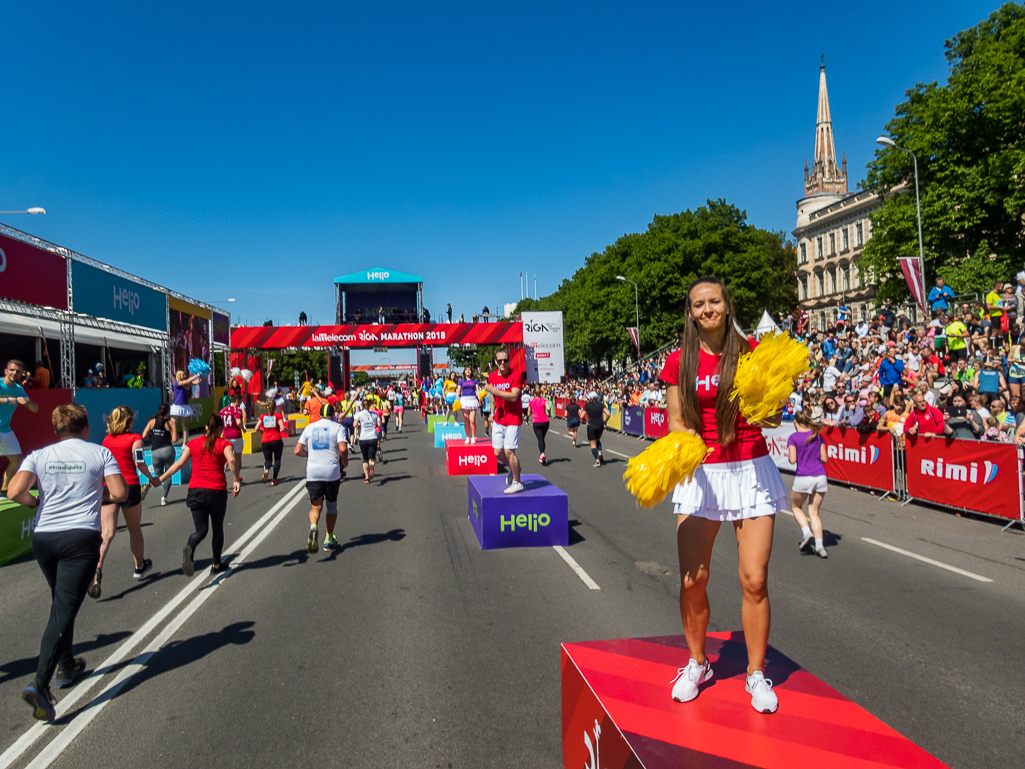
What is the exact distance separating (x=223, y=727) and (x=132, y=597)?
3408mm

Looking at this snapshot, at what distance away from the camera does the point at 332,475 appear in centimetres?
831

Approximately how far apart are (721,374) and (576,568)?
503 cm

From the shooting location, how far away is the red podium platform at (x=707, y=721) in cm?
250

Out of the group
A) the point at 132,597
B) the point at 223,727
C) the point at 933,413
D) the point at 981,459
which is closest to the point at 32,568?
the point at 132,597

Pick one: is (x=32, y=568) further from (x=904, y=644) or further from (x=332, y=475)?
(x=904, y=644)

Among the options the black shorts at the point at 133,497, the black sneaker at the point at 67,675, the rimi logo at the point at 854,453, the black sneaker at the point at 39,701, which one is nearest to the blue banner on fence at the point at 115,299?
the black shorts at the point at 133,497

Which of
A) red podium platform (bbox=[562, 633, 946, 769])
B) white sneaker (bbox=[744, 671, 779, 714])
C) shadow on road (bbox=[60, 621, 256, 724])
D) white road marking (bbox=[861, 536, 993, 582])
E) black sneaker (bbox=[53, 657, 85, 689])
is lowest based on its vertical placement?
white road marking (bbox=[861, 536, 993, 582])

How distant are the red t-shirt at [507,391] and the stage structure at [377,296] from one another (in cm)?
4546

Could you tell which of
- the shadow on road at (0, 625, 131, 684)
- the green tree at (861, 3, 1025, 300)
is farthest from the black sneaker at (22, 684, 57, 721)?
the green tree at (861, 3, 1025, 300)

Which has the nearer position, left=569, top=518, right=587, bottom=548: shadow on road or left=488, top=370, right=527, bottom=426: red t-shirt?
left=569, top=518, right=587, bottom=548: shadow on road

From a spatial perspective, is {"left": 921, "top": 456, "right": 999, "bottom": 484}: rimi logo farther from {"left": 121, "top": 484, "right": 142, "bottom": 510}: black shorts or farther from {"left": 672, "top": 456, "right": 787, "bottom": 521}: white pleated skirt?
{"left": 121, "top": 484, "right": 142, "bottom": 510}: black shorts

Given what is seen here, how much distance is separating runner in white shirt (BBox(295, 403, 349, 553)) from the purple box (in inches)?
72.5

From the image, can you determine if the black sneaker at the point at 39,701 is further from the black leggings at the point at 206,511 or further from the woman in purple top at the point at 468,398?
the woman in purple top at the point at 468,398

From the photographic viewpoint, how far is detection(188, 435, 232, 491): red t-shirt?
7.34 meters
